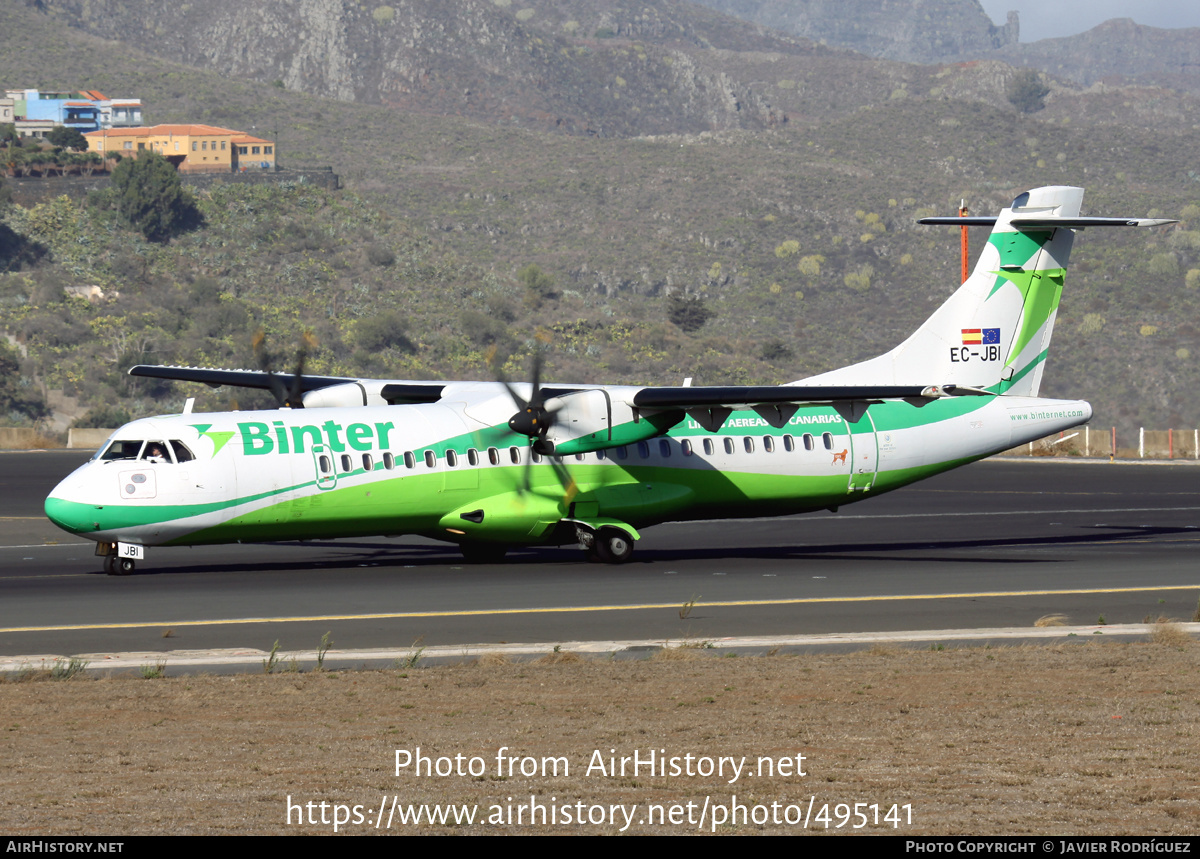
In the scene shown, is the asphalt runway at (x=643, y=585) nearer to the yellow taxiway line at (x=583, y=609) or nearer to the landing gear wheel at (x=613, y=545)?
the yellow taxiway line at (x=583, y=609)

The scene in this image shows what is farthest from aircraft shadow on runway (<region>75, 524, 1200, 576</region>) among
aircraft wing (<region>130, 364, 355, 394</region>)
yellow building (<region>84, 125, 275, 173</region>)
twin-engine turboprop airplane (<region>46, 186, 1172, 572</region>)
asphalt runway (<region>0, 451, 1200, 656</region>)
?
yellow building (<region>84, 125, 275, 173</region>)

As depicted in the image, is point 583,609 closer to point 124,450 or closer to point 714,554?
point 124,450

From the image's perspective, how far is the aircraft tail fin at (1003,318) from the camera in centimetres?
3200

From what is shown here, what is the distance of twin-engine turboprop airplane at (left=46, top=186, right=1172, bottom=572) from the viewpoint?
82.4 feet

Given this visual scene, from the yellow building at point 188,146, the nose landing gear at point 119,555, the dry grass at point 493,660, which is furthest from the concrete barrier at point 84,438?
the yellow building at point 188,146

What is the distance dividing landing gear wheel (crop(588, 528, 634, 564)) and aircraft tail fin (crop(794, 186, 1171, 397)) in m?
6.22

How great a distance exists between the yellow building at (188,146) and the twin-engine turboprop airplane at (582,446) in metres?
108

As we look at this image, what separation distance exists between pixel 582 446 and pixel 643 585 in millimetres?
3777

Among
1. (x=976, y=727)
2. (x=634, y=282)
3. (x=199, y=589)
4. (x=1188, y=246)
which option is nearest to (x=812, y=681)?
(x=976, y=727)

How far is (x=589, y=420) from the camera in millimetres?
27422

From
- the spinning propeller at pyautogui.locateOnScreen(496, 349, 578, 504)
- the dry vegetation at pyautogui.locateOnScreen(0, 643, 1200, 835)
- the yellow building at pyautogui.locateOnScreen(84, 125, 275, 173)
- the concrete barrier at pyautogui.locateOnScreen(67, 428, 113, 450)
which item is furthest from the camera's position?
the yellow building at pyautogui.locateOnScreen(84, 125, 275, 173)

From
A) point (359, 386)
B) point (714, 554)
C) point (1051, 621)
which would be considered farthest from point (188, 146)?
point (1051, 621)

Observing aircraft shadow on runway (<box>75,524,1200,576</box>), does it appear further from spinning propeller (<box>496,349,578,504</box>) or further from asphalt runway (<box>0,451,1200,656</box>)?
spinning propeller (<box>496,349,578,504</box>)

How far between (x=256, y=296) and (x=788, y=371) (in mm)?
41094
